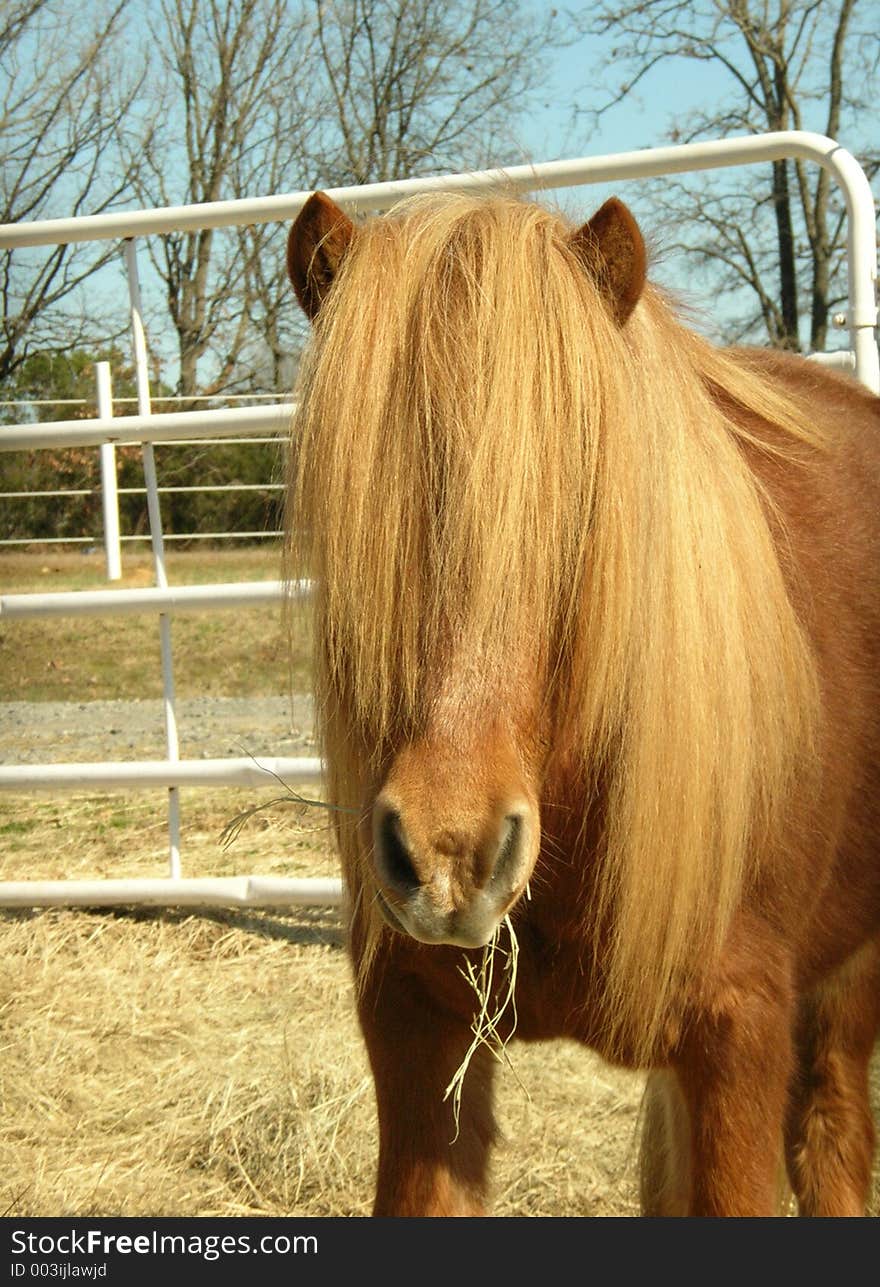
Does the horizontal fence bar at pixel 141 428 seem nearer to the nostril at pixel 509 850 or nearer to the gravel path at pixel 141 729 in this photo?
the gravel path at pixel 141 729

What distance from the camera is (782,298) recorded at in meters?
14.2

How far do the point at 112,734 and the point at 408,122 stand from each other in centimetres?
1030

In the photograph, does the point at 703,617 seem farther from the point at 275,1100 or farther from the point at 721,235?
the point at 721,235

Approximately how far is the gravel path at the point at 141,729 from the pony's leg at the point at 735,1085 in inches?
149

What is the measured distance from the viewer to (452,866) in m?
1.25

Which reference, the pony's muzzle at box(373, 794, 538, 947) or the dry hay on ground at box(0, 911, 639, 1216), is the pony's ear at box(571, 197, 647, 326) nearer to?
the pony's muzzle at box(373, 794, 538, 947)

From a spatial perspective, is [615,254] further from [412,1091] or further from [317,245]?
[412,1091]

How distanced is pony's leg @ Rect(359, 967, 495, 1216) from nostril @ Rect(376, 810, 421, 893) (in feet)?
1.66

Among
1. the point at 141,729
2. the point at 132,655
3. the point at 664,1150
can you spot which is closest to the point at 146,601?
the point at 664,1150

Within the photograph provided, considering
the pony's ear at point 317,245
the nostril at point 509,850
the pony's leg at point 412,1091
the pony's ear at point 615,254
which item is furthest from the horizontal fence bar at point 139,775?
the nostril at point 509,850

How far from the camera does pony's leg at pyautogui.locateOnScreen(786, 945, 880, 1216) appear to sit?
2391 millimetres

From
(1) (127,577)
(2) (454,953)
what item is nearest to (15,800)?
(2) (454,953)

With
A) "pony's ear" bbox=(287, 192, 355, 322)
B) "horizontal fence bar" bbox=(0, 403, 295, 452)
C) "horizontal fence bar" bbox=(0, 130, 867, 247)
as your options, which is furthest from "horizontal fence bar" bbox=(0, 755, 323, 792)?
"pony's ear" bbox=(287, 192, 355, 322)

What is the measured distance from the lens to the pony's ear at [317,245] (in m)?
1.61
